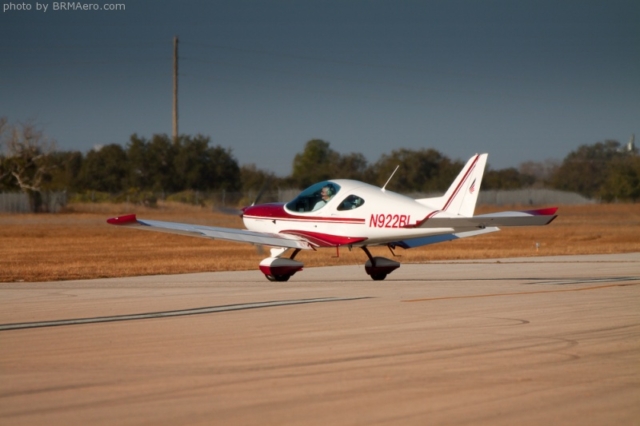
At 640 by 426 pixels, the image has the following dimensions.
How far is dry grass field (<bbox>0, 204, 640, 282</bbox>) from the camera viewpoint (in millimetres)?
24031

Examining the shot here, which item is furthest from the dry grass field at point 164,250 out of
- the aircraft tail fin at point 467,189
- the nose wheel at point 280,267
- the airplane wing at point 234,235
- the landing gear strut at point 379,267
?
the aircraft tail fin at point 467,189

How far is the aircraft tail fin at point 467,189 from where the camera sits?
17.9 metres

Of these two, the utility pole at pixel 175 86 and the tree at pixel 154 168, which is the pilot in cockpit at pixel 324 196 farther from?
the tree at pixel 154 168

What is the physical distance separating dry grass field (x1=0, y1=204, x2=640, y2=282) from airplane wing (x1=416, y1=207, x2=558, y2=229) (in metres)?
5.61

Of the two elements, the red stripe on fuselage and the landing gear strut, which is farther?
the landing gear strut

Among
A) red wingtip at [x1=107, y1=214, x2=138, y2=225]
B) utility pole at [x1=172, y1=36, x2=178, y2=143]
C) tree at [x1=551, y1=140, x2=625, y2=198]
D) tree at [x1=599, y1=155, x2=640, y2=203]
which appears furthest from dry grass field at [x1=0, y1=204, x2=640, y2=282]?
tree at [x1=551, y1=140, x2=625, y2=198]

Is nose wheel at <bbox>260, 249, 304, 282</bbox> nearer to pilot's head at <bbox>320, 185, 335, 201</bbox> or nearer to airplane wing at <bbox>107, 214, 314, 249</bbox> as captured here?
airplane wing at <bbox>107, 214, 314, 249</bbox>

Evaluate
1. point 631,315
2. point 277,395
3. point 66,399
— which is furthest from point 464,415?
point 631,315

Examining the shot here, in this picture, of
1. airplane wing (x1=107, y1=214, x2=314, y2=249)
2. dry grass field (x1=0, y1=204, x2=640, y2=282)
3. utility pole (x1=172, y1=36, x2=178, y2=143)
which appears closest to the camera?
airplane wing (x1=107, y1=214, x2=314, y2=249)

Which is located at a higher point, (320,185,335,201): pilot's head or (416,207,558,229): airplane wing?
(320,185,335,201): pilot's head

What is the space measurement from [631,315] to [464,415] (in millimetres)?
6649

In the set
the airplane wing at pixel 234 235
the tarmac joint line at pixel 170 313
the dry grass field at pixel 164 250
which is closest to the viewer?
the tarmac joint line at pixel 170 313

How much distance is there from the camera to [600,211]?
74.4m

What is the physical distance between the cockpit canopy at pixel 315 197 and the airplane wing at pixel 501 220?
9.43 ft
